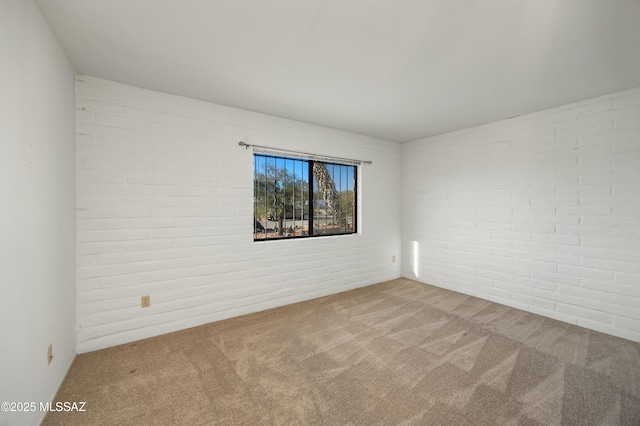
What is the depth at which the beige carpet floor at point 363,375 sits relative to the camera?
160 cm

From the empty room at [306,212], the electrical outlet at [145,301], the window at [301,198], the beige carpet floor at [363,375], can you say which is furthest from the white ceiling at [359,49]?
the beige carpet floor at [363,375]

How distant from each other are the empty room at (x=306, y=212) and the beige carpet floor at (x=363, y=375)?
0.06ft

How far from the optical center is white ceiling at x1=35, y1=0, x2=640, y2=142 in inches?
59.5

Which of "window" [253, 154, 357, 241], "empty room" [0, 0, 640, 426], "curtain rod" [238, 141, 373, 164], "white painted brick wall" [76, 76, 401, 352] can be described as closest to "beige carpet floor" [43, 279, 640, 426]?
"empty room" [0, 0, 640, 426]

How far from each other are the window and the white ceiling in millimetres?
868

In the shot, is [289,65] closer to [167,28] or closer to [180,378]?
[167,28]

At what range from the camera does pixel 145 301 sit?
2498 millimetres

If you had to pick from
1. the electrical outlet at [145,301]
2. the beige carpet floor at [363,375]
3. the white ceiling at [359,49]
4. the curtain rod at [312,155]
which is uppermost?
the white ceiling at [359,49]

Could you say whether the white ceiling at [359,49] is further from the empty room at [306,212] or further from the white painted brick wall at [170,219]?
the white painted brick wall at [170,219]

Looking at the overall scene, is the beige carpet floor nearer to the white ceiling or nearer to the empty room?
the empty room

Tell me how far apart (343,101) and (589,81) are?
2243mm

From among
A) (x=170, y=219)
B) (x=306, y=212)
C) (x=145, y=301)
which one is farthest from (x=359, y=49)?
(x=145, y=301)

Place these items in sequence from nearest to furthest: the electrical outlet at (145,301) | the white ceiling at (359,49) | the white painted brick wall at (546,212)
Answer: the white ceiling at (359,49) < the electrical outlet at (145,301) < the white painted brick wall at (546,212)

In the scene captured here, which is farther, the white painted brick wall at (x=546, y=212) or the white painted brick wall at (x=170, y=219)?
the white painted brick wall at (x=546, y=212)
